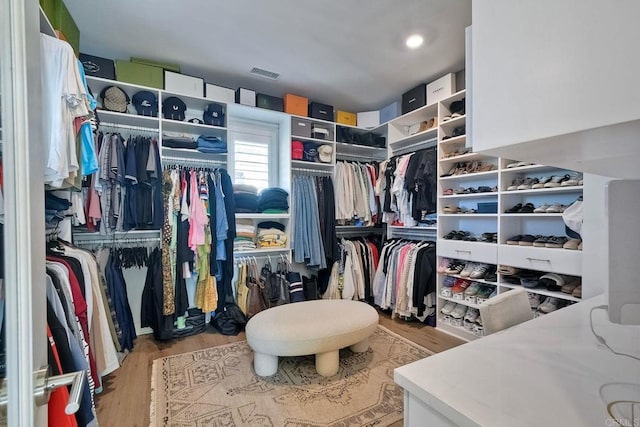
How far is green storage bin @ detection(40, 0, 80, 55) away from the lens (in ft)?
5.00

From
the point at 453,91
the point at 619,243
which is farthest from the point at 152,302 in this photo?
the point at 453,91

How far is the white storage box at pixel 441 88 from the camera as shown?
106 inches

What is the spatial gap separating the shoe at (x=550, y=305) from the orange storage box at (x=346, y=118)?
2.73 meters

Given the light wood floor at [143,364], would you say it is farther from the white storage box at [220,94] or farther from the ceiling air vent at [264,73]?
the ceiling air vent at [264,73]

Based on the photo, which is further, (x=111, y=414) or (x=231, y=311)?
(x=231, y=311)

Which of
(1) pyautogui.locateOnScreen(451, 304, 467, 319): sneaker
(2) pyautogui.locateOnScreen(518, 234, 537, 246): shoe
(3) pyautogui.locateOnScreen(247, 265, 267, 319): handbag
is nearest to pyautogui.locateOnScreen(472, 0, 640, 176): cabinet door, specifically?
(2) pyautogui.locateOnScreen(518, 234, 537, 246): shoe

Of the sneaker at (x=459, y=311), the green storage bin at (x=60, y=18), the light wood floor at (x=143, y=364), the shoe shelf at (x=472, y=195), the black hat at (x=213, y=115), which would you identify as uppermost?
the green storage bin at (x=60, y=18)

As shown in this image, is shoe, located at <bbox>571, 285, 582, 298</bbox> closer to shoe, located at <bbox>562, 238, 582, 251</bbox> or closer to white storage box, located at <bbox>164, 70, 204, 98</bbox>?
shoe, located at <bbox>562, 238, 582, 251</bbox>

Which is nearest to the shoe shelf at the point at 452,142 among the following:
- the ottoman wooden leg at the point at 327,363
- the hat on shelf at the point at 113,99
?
the ottoman wooden leg at the point at 327,363

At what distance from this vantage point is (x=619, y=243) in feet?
2.43

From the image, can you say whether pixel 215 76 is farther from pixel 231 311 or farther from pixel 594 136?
pixel 594 136

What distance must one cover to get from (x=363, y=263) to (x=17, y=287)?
3198 millimetres

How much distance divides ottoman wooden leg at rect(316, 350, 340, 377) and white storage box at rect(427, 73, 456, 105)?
2.58 meters

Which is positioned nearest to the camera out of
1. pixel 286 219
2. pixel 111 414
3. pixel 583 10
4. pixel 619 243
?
pixel 583 10
